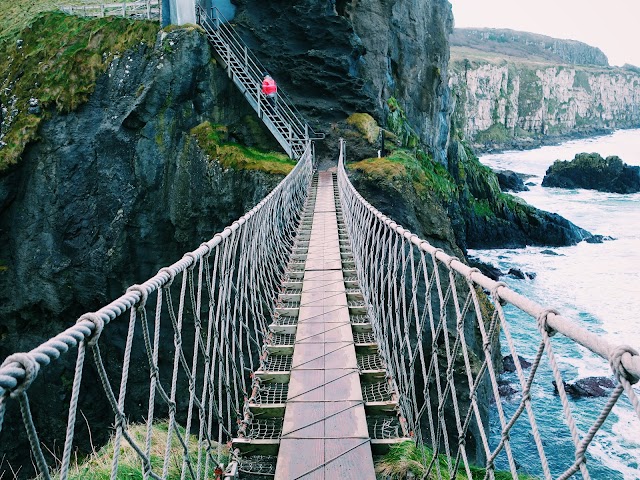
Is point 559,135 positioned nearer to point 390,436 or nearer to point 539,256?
point 539,256

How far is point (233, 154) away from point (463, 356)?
6592 millimetres

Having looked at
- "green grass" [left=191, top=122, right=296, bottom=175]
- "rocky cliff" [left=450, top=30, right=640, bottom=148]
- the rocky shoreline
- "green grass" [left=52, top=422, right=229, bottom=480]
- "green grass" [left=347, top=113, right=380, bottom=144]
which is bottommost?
"green grass" [left=52, top=422, right=229, bottom=480]

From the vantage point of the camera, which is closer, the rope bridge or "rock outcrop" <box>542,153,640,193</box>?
the rope bridge

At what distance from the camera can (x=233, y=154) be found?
34.3 ft

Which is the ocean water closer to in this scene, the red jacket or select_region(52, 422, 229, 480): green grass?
select_region(52, 422, 229, 480): green grass

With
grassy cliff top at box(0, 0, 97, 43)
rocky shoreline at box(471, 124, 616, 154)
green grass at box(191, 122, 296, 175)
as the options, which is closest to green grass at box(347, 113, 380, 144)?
green grass at box(191, 122, 296, 175)

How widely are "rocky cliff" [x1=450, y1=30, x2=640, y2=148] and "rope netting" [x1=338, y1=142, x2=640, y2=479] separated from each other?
59.7m

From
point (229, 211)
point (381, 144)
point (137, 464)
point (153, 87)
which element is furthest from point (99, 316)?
point (381, 144)

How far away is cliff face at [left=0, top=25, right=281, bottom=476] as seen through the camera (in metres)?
10.9

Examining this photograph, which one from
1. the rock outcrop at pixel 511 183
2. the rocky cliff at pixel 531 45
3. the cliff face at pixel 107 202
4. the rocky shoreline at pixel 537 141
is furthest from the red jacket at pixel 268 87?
the rocky cliff at pixel 531 45

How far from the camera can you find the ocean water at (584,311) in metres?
11.1

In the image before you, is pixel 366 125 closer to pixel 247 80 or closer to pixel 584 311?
pixel 247 80

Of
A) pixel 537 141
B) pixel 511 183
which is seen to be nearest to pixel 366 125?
pixel 511 183

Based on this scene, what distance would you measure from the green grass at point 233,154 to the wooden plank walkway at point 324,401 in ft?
19.0
